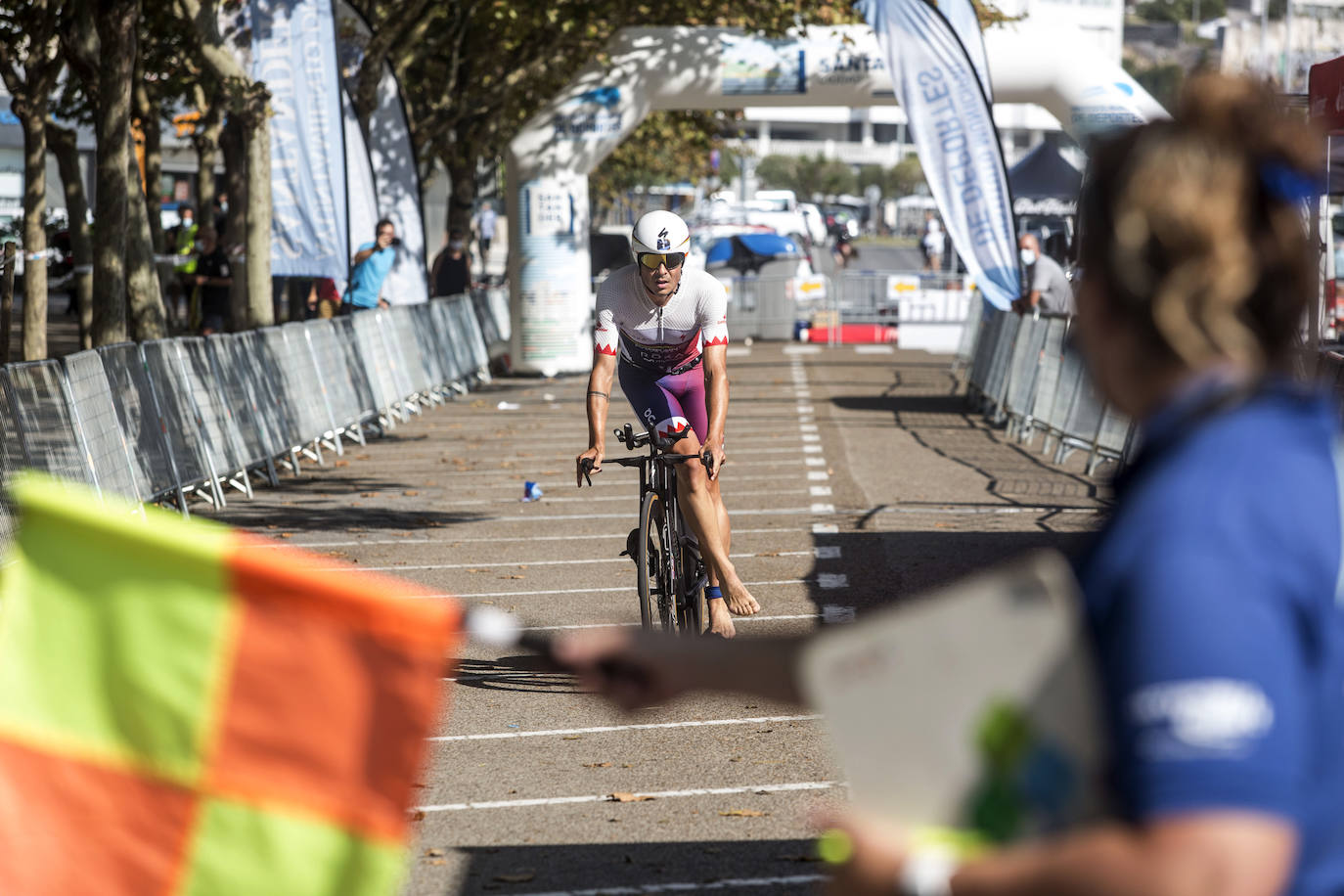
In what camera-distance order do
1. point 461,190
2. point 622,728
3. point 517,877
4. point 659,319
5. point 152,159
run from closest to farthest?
1. point 517,877
2. point 622,728
3. point 659,319
4. point 152,159
5. point 461,190

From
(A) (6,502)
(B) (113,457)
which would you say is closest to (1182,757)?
(A) (6,502)

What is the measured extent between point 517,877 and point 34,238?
16.0 meters

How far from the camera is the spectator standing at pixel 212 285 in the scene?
2303 centimetres

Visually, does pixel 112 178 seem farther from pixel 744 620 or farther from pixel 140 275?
pixel 744 620

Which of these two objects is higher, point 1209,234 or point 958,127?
point 958,127

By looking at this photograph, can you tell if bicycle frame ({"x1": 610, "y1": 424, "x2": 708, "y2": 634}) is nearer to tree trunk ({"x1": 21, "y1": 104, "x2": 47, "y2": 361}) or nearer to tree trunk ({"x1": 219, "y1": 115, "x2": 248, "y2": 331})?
tree trunk ({"x1": 21, "y1": 104, "x2": 47, "y2": 361})

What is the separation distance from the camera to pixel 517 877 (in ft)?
16.3

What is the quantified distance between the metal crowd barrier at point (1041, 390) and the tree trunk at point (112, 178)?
7.48 metres

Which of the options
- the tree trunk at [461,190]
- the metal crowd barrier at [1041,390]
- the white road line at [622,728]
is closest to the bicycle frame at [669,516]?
the white road line at [622,728]

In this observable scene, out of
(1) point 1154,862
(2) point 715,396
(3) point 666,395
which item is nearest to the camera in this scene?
(1) point 1154,862

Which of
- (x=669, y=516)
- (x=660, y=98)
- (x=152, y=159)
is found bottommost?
(x=669, y=516)

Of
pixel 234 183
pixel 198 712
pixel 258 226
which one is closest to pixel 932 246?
pixel 234 183

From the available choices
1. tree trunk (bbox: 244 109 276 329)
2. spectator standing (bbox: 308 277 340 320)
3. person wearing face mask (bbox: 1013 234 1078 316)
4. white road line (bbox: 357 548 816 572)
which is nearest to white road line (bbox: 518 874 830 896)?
white road line (bbox: 357 548 816 572)

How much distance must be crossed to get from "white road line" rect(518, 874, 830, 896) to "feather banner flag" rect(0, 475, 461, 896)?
277 centimetres
